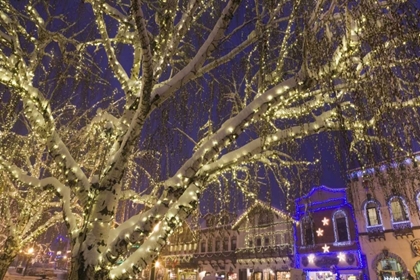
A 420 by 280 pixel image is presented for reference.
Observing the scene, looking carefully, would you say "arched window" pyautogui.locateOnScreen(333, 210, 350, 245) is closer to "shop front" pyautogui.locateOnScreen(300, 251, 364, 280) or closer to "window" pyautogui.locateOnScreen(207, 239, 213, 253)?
"shop front" pyautogui.locateOnScreen(300, 251, 364, 280)

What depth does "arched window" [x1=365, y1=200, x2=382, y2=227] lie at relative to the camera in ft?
65.4

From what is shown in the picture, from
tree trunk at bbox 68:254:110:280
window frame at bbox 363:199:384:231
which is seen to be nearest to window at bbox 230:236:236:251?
window frame at bbox 363:199:384:231

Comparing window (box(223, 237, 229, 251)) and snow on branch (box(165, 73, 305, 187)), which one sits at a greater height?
window (box(223, 237, 229, 251))

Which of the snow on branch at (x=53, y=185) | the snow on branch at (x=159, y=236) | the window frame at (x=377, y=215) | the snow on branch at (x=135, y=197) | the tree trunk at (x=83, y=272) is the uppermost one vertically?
the window frame at (x=377, y=215)

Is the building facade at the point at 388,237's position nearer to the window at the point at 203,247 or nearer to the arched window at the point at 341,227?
the arched window at the point at 341,227

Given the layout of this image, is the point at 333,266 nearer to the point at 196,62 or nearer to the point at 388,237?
the point at 388,237

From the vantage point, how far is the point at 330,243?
72.8 ft

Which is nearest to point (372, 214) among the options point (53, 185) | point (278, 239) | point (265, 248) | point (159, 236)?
point (278, 239)

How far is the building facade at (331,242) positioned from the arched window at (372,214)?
1.16 metres

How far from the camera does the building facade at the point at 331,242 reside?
67.4 feet

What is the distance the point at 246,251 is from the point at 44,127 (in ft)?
90.8

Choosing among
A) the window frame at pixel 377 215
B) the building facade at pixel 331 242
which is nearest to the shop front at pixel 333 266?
the building facade at pixel 331 242

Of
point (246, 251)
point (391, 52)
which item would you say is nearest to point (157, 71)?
point (391, 52)

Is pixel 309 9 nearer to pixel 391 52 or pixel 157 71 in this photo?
pixel 391 52
